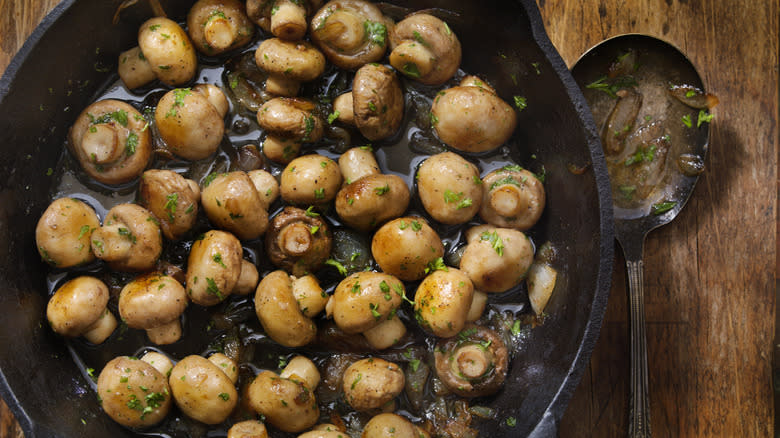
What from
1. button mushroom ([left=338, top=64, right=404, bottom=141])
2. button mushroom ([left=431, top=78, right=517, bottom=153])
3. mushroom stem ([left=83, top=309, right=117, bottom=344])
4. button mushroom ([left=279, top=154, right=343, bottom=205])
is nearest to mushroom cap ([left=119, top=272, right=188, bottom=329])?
mushroom stem ([left=83, top=309, right=117, bottom=344])

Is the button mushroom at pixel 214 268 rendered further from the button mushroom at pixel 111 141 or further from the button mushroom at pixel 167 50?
the button mushroom at pixel 167 50

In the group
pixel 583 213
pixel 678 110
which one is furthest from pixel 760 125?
pixel 583 213

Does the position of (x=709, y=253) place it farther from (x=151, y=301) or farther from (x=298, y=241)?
(x=151, y=301)

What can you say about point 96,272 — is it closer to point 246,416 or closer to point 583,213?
point 246,416

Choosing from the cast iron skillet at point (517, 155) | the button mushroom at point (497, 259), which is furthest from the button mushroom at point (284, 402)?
the button mushroom at point (497, 259)

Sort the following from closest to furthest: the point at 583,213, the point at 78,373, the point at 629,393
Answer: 1. the point at 583,213
2. the point at 78,373
3. the point at 629,393

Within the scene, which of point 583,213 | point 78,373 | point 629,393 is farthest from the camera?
point 629,393
